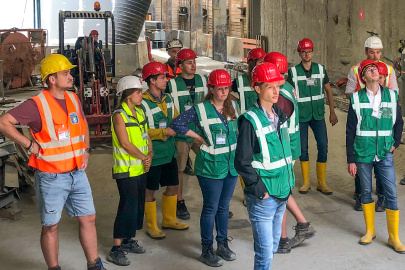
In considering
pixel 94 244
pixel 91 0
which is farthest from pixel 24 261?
pixel 91 0

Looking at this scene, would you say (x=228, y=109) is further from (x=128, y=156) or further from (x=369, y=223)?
(x=369, y=223)

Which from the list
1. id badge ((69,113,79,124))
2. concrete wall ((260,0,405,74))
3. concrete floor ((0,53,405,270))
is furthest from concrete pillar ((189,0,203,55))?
id badge ((69,113,79,124))

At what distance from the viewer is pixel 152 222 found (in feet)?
19.5

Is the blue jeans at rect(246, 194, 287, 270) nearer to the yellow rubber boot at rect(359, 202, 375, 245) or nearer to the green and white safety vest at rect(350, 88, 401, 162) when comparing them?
the green and white safety vest at rect(350, 88, 401, 162)

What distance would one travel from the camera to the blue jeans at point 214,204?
507cm

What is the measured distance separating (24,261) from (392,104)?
364 centimetres

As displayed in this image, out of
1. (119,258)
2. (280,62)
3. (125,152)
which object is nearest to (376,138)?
(280,62)

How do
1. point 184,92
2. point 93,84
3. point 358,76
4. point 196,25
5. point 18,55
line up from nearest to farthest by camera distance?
point 184,92, point 358,76, point 93,84, point 18,55, point 196,25

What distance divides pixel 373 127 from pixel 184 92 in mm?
2025

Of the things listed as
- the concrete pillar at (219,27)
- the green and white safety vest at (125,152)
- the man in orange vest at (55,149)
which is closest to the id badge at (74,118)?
the man in orange vest at (55,149)

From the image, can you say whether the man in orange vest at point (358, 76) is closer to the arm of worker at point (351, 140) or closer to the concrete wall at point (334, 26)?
the arm of worker at point (351, 140)

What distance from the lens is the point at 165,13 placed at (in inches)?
1355

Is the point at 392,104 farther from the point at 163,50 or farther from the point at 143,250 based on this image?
the point at 163,50

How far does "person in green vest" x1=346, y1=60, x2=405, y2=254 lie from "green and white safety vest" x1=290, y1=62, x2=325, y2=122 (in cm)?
153
